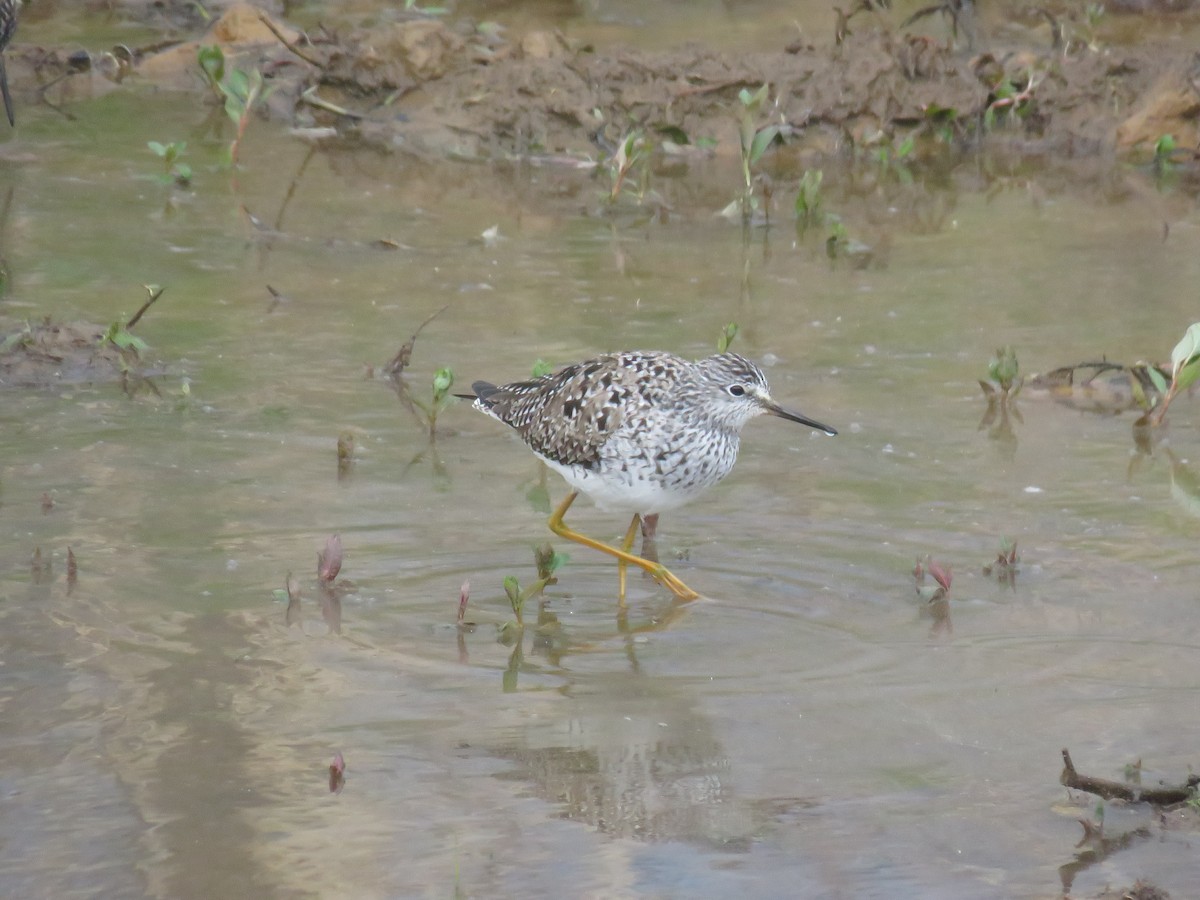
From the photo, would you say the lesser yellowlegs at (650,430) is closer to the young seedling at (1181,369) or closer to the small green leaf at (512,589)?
the small green leaf at (512,589)

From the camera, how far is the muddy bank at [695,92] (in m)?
14.1

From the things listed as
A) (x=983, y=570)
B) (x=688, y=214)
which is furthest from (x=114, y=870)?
(x=688, y=214)

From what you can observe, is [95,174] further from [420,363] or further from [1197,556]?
[1197,556]

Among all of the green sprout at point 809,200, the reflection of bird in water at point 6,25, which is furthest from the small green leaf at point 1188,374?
the reflection of bird in water at point 6,25

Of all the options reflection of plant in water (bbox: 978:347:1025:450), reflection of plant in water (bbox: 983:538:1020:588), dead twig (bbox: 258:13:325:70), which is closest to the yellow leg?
reflection of plant in water (bbox: 983:538:1020:588)

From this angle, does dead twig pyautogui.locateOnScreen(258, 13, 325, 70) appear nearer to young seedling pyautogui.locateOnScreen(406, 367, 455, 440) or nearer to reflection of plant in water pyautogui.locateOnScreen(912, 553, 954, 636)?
young seedling pyautogui.locateOnScreen(406, 367, 455, 440)

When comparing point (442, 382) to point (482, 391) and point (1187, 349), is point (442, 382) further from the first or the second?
point (1187, 349)

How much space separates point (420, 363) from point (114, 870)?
4868 millimetres

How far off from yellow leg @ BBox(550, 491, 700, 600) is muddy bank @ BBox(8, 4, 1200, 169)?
6914 millimetres

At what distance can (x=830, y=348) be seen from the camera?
31.6 feet

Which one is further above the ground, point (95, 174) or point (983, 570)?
point (95, 174)

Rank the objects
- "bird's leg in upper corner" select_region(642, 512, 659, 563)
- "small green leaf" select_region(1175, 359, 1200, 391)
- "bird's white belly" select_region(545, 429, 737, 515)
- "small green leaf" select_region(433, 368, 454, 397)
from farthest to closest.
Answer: "small green leaf" select_region(1175, 359, 1200, 391), "small green leaf" select_region(433, 368, 454, 397), "bird's leg in upper corner" select_region(642, 512, 659, 563), "bird's white belly" select_region(545, 429, 737, 515)

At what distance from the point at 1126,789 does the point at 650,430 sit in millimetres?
2458

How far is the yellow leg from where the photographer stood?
6.73 metres
